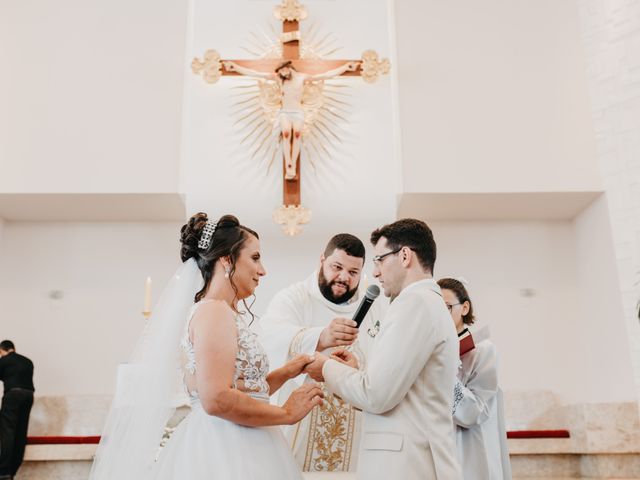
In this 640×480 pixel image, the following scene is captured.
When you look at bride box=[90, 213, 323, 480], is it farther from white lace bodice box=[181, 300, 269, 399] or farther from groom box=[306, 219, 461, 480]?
groom box=[306, 219, 461, 480]

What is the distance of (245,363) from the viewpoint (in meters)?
2.54

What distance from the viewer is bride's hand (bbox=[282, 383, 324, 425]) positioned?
255 centimetres

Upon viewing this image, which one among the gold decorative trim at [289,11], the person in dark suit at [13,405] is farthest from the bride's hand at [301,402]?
the gold decorative trim at [289,11]

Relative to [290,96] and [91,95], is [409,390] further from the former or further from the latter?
[91,95]

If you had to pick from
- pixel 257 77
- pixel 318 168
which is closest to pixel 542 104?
pixel 318 168

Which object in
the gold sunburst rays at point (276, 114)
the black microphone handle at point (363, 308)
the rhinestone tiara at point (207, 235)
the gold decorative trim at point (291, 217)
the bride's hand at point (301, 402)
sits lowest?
the bride's hand at point (301, 402)

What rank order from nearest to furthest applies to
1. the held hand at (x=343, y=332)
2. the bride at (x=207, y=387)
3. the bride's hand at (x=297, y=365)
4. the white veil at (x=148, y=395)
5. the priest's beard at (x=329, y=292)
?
1. the bride at (x=207, y=387)
2. the white veil at (x=148, y=395)
3. the bride's hand at (x=297, y=365)
4. the held hand at (x=343, y=332)
5. the priest's beard at (x=329, y=292)

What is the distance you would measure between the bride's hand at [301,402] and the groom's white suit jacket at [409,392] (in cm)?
10

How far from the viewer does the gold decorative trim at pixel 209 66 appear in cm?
652

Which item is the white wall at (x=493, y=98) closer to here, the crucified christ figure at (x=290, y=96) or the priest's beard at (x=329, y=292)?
the crucified christ figure at (x=290, y=96)

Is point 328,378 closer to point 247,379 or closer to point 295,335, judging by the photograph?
point 247,379

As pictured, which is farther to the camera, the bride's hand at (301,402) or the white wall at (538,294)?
the white wall at (538,294)

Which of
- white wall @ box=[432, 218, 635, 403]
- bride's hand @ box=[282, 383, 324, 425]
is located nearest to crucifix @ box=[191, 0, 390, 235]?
white wall @ box=[432, 218, 635, 403]

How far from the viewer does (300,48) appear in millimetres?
6988
